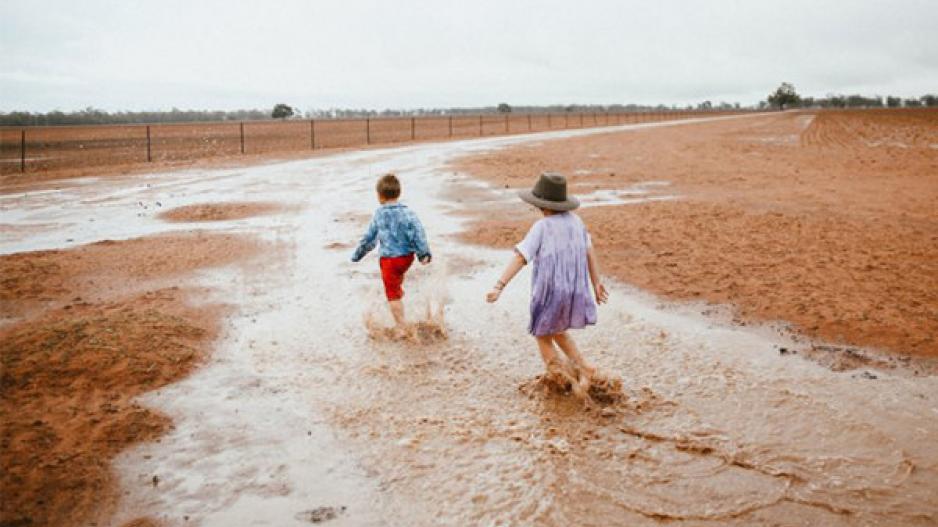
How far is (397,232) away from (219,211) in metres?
8.49

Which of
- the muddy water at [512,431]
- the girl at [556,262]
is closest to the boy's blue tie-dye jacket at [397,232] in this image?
the muddy water at [512,431]

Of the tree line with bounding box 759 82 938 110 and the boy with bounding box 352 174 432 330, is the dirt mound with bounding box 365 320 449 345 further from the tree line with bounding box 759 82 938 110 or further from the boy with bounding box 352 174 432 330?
the tree line with bounding box 759 82 938 110

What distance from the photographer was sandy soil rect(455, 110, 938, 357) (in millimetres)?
6402

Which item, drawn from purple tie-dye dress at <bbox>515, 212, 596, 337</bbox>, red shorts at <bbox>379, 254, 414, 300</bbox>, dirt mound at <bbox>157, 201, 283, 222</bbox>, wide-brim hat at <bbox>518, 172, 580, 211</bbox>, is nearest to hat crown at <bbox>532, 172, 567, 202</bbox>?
wide-brim hat at <bbox>518, 172, 580, 211</bbox>

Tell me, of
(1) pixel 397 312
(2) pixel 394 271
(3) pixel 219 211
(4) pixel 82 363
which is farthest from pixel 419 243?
(3) pixel 219 211

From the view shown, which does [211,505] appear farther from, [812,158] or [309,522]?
[812,158]

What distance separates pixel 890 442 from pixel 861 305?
9.69 feet

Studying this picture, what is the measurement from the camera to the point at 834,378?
493 centimetres

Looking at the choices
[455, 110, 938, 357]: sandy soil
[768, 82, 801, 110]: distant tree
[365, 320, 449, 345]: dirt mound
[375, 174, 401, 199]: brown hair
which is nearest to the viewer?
[375, 174, 401, 199]: brown hair

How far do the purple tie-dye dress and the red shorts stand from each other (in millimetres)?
1735

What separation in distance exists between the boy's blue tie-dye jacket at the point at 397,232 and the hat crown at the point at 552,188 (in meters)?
1.70

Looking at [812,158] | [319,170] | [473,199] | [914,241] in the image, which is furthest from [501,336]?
[812,158]

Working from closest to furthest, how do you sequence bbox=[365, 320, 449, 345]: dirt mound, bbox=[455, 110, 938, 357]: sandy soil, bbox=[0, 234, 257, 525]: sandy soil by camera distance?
bbox=[0, 234, 257, 525]: sandy soil
bbox=[365, 320, 449, 345]: dirt mound
bbox=[455, 110, 938, 357]: sandy soil

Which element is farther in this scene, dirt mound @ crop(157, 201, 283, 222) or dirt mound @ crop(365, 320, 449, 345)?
dirt mound @ crop(157, 201, 283, 222)
